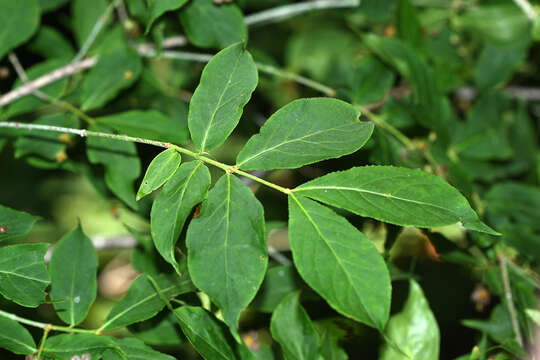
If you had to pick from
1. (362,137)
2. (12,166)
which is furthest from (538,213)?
(12,166)

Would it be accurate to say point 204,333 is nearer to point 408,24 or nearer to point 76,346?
point 76,346

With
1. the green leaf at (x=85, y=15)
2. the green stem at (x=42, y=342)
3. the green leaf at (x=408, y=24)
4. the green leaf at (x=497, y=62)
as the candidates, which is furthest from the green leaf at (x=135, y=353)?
the green leaf at (x=497, y=62)

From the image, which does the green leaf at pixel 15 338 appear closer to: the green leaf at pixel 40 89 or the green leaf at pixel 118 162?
the green leaf at pixel 118 162

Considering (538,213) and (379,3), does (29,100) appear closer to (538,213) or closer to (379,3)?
(379,3)

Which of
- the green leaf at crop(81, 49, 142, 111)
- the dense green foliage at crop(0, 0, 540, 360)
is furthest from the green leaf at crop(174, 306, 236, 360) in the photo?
the green leaf at crop(81, 49, 142, 111)

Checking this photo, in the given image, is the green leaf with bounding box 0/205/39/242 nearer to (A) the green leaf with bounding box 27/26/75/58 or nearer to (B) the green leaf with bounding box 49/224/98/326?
(B) the green leaf with bounding box 49/224/98/326

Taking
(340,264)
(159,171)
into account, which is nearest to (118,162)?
(159,171)

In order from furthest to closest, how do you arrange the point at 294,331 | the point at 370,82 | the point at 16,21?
the point at 370,82
the point at 16,21
the point at 294,331
